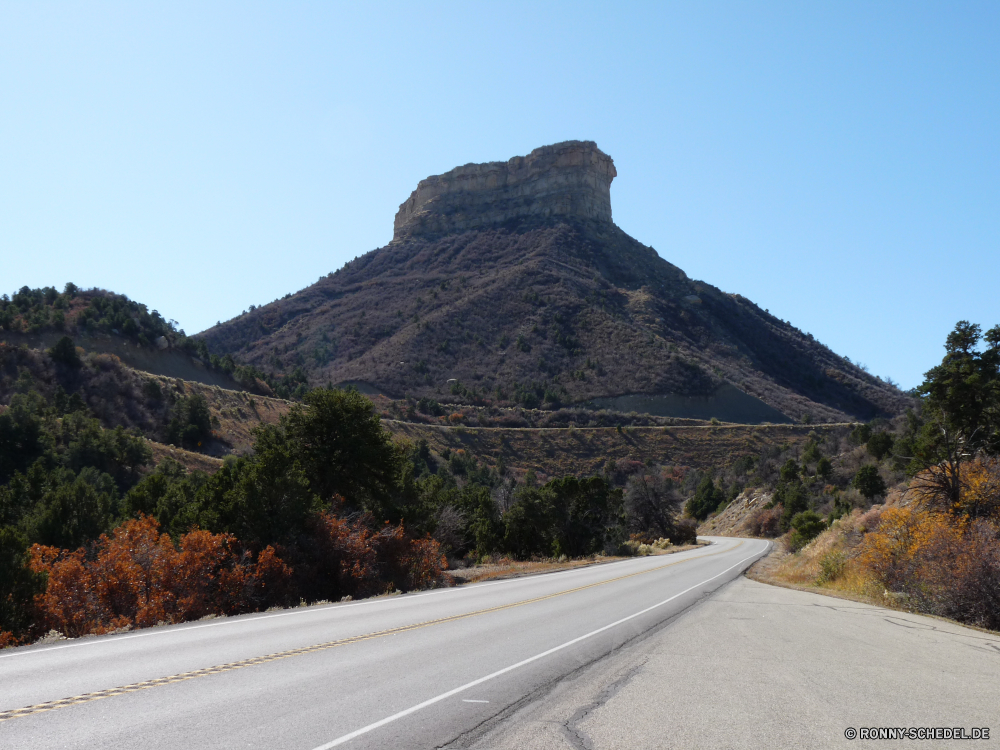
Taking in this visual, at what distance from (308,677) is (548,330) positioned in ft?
333

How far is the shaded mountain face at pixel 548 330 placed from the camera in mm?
96250

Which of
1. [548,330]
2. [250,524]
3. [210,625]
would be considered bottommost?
[210,625]

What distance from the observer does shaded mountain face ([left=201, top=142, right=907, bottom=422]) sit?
9625 centimetres

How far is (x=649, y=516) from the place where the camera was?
55.1m

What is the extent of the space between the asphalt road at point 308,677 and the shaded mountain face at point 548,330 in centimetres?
8006

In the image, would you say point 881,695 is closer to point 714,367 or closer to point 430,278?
point 714,367

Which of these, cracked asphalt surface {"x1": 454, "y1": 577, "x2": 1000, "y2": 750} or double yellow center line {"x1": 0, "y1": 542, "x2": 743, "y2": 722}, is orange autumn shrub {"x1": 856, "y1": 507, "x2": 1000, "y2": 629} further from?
double yellow center line {"x1": 0, "y1": 542, "x2": 743, "y2": 722}

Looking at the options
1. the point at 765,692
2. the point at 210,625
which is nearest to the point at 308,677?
the point at 765,692

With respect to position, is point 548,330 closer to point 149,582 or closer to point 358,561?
point 358,561

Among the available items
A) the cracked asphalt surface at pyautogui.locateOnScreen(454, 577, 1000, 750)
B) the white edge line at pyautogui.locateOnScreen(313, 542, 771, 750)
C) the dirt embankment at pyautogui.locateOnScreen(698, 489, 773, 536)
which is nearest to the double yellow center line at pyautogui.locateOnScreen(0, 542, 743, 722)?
the white edge line at pyautogui.locateOnScreen(313, 542, 771, 750)

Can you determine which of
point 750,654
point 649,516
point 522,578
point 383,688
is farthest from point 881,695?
point 649,516

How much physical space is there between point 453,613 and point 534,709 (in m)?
6.81

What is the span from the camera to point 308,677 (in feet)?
22.9

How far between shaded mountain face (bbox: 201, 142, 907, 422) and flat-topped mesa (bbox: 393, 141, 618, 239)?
0.68m
